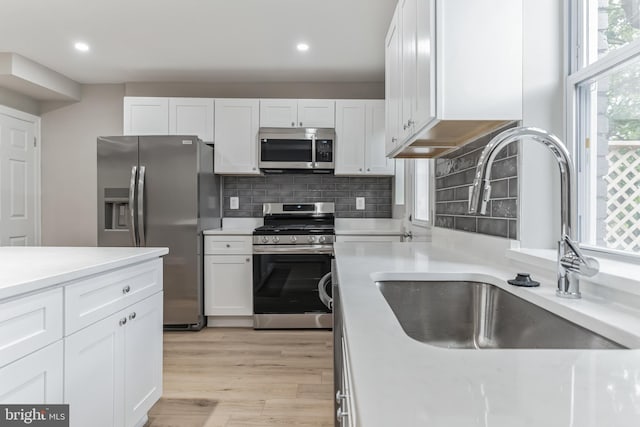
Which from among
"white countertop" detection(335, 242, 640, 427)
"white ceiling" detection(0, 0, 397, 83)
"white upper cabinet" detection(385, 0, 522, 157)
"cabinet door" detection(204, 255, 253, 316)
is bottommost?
"cabinet door" detection(204, 255, 253, 316)

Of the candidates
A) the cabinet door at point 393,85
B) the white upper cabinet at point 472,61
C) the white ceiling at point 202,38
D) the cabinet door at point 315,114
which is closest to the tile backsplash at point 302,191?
the cabinet door at point 315,114

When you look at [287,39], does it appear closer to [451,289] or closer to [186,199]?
[186,199]

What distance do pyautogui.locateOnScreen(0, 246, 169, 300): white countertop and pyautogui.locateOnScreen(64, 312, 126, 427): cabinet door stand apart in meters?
0.22

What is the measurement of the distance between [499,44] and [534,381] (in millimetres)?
1273

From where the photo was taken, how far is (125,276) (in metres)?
1.64

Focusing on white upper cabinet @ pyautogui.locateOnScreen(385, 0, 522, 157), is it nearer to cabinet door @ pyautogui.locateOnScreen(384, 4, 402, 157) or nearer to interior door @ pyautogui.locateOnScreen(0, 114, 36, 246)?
cabinet door @ pyautogui.locateOnScreen(384, 4, 402, 157)

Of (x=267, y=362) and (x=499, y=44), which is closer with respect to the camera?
(x=499, y=44)

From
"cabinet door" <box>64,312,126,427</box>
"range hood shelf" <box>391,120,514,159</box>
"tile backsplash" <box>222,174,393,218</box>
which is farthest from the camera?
"tile backsplash" <box>222,174,393,218</box>

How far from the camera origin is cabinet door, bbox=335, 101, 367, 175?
3852 mm

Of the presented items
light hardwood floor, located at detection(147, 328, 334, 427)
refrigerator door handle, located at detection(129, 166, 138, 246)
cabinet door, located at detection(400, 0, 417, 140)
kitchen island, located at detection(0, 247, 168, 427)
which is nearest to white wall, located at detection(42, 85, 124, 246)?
refrigerator door handle, located at detection(129, 166, 138, 246)

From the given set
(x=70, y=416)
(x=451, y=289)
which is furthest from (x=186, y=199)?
(x=451, y=289)

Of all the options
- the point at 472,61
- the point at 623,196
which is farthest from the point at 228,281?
the point at 623,196

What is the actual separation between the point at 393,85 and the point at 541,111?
921 mm

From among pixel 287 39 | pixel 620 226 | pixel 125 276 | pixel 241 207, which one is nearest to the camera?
pixel 620 226
